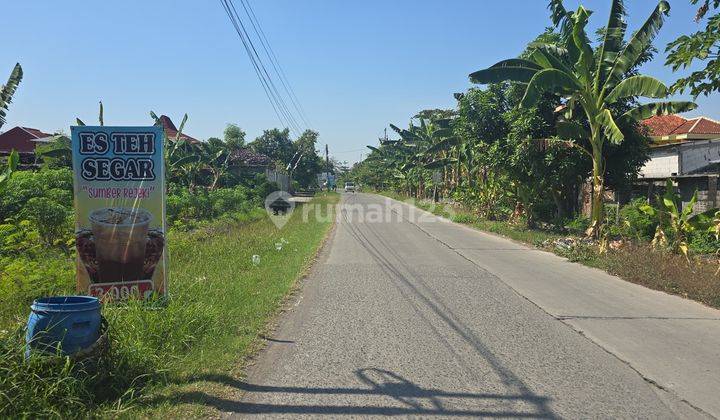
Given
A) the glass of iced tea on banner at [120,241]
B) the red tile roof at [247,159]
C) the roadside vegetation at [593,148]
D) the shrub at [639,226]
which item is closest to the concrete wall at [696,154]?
the roadside vegetation at [593,148]

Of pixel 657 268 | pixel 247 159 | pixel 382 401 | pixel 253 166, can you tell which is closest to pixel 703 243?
pixel 657 268

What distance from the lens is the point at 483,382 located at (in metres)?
4.88

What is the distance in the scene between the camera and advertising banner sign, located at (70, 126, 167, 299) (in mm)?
6375

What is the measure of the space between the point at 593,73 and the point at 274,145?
5410cm

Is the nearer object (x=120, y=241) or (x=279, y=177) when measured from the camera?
(x=120, y=241)

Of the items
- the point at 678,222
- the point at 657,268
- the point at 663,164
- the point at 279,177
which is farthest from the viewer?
the point at 279,177

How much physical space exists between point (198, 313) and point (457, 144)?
26.0 meters

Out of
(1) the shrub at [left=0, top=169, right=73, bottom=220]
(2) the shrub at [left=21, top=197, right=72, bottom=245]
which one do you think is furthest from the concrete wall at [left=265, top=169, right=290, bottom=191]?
(2) the shrub at [left=21, top=197, right=72, bottom=245]

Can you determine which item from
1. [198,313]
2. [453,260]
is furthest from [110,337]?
[453,260]

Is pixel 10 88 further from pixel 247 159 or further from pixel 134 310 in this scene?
pixel 247 159

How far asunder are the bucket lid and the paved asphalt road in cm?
154

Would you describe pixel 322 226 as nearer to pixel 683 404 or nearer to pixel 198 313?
pixel 198 313

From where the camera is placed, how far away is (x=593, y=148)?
1520 centimetres

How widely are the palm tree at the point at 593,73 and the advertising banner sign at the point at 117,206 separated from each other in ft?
32.0
